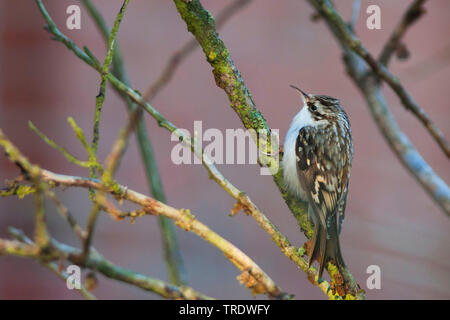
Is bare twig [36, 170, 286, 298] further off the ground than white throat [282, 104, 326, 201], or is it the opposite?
white throat [282, 104, 326, 201]

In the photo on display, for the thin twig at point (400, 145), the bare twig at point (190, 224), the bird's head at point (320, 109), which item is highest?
the bird's head at point (320, 109)

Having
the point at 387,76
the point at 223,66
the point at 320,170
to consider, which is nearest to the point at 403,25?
the point at 387,76

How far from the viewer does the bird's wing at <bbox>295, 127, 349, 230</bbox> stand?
2.73 metres

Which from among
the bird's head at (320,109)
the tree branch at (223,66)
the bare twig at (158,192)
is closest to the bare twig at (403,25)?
the tree branch at (223,66)

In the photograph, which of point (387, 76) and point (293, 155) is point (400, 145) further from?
point (293, 155)

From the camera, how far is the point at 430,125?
160 cm

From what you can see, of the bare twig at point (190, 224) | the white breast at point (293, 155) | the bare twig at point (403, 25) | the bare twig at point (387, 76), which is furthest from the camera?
the white breast at point (293, 155)

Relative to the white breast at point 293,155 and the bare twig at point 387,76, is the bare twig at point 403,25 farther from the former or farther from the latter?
the white breast at point 293,155

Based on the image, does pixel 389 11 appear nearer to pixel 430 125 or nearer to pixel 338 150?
pixel 338 150

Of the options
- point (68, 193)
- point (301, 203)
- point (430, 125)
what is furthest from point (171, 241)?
point (68, 193)

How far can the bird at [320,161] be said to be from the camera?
240 centimetres

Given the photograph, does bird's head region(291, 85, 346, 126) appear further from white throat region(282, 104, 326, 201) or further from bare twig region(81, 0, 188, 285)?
bare twig region(81, 0, 188, 285)

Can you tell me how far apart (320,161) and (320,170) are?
0.06 meters

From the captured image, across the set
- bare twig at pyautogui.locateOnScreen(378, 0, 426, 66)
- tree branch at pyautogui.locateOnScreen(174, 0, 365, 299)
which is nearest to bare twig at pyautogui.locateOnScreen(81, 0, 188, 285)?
tree branch at pyautogui.locateOnScreen(174, 0, 365, 299)
